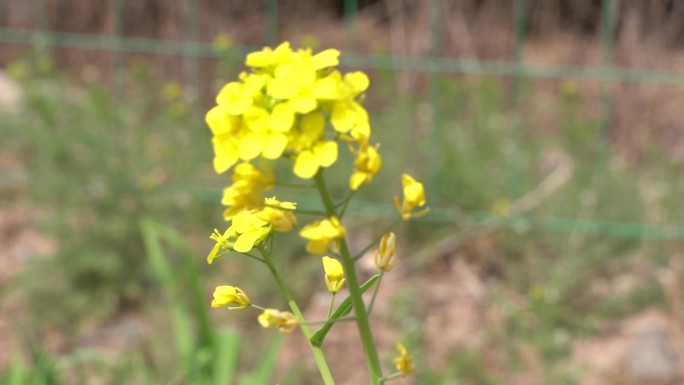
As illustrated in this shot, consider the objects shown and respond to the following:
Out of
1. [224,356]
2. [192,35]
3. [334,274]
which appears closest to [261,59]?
[334,274]

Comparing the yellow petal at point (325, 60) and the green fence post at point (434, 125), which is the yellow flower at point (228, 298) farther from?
the green fence post at point (434, 125)

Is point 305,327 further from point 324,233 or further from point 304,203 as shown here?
point 304,203

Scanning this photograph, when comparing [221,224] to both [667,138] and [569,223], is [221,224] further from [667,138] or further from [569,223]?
[667,138]

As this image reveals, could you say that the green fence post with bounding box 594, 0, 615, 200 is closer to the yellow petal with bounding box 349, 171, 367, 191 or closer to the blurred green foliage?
the blurred green foliage

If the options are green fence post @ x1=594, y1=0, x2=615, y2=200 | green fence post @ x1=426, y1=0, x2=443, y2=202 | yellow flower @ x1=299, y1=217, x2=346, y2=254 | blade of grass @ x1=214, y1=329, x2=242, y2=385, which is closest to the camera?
yellow flower @ x1=299, y1=217, x2=346, y2=254

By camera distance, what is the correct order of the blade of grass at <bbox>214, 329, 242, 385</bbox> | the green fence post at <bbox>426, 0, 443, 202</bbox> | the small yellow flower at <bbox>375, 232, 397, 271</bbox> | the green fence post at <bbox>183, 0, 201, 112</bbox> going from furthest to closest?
1. the green fence post at <bbox>183, 0, 201, 112</bbox>
2. the green fence post at <bbox>426, 0, 443, 202</bbox>
3. the blade of grass at <bbox>214, 329, 242, 385</bbox>
4. the small yellow flower at <bbox>375, 232, 397, 271</bbox>

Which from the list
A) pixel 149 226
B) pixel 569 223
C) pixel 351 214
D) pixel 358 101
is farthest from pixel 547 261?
pixel 358 101

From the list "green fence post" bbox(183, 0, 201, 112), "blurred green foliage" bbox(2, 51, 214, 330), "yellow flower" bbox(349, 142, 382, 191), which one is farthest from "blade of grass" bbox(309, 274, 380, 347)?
"green fence post" bbox(183, 0, 201, 112)

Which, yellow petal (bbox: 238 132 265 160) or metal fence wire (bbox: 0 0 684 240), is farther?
metal fence wire (bbox: 0 0 684 240)
